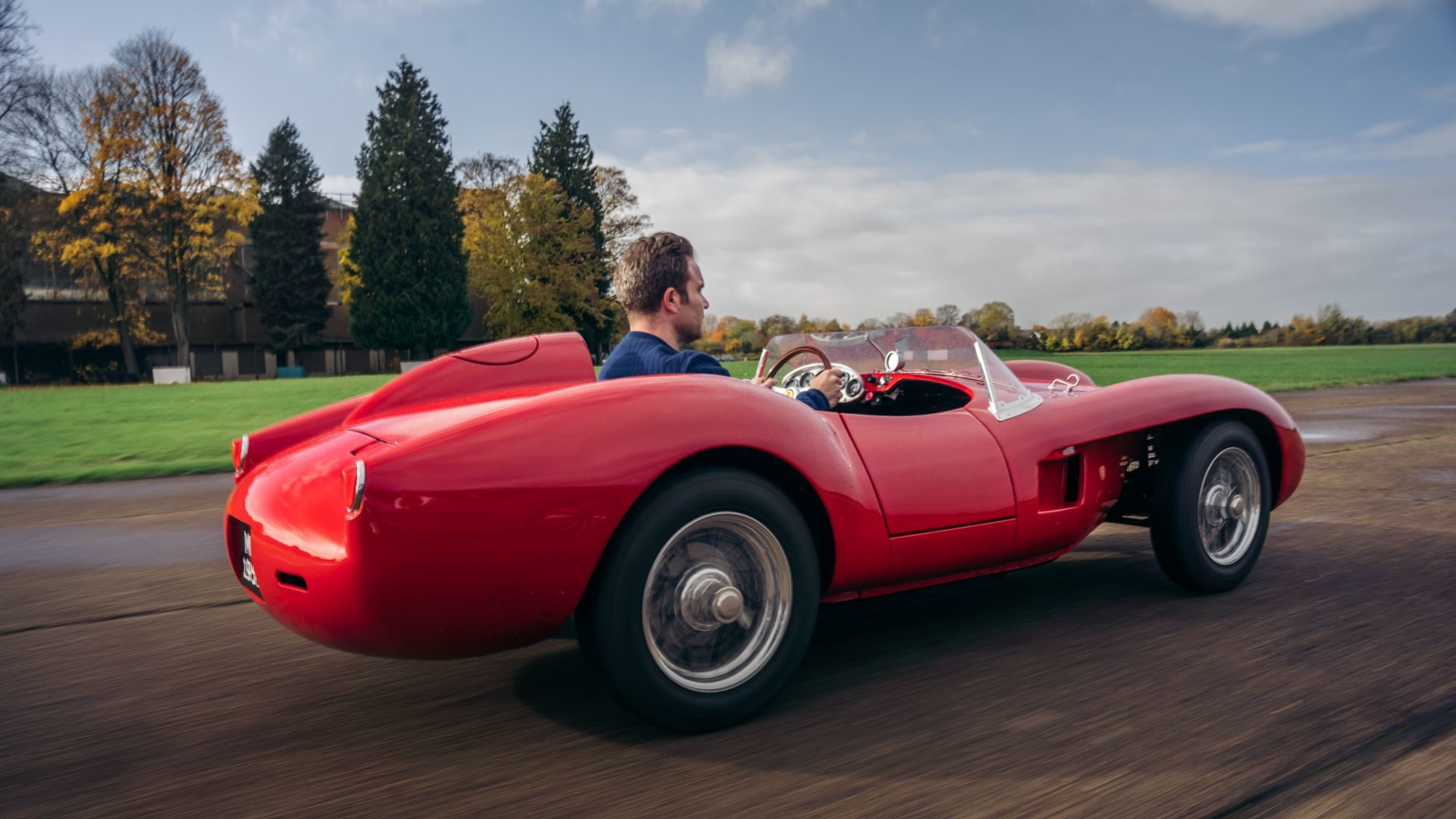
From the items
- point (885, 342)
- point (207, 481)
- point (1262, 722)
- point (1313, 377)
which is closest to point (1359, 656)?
point (1262, 722)

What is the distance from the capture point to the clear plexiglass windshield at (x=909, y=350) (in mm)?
3607

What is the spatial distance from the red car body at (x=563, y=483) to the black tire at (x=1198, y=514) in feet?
0.55

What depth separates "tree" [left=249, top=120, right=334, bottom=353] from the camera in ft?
173

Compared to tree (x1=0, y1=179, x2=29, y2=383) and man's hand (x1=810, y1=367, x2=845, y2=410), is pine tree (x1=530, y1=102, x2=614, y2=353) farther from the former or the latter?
man's hand (x1=810, y1=367, x2=845, y2=410)

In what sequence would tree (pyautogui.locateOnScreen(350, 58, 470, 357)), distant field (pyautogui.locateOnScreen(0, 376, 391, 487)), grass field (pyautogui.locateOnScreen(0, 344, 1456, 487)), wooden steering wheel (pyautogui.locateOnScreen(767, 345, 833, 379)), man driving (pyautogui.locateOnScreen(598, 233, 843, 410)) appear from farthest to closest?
tree (pyautogui.locateOnScreen(350, 58, 470, 357)) → grass field (pyautogui.locateOnScreen(0, 344, 1456, 487)) → distant field (pyautogui.locateOnScreen(0, 376, 391, 487)) → wooden steering wheel (pyautogui.locateOnScreen(767, 345, 833, 379)) → man driving (pyautogui.locateOnScreen(598, 233, 843, 410))

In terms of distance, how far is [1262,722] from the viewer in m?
2.49

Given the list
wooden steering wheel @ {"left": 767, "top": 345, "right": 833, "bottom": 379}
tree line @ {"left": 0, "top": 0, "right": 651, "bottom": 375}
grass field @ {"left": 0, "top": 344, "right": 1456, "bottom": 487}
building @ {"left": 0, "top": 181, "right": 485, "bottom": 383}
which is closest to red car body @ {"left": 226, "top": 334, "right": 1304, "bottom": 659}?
wooden steering wheel @ {"left": 767, "top": 345, "right": 833, "bottom": 379}

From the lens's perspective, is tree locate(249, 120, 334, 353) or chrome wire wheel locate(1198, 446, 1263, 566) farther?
tree locate(249, 120, 334, 353)

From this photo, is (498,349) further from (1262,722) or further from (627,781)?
(1262,722)

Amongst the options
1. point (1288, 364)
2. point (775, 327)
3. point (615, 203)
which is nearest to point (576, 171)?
point (615, 203)

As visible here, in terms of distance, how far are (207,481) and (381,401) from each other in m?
6.26

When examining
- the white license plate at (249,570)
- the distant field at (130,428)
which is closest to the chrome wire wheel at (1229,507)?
the white license plate at (249,570)

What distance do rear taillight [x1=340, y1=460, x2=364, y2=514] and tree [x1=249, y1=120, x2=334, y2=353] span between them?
2183 inches

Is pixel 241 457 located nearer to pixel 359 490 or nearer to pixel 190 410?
pixel 359 490
